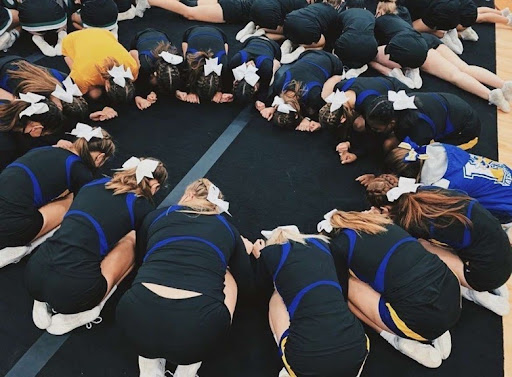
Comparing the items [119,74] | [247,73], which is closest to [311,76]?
[247,73]

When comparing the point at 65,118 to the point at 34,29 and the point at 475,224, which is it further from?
the point at 475,224

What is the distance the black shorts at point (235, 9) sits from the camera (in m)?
4.12

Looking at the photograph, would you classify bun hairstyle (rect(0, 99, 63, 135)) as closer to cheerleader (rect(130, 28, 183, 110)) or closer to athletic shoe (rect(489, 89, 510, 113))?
cheerleader (rect(130, 28, 183, 110))

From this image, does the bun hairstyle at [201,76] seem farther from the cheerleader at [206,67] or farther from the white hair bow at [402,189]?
the white hair bow at [402,189]

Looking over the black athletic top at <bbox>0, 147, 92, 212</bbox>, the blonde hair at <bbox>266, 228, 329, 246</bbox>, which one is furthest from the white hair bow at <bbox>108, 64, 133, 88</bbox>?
the blonde hair at <bbox>266, 228, 329, 246</bbox>

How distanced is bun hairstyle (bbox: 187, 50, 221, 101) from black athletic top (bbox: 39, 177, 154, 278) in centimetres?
125

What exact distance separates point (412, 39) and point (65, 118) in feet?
7.99

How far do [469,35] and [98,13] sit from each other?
331 cm

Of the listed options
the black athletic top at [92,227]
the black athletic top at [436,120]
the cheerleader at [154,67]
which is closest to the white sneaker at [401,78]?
the black athletic top at [436,120]

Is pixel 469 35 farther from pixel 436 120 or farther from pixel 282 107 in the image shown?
pixel 282 107

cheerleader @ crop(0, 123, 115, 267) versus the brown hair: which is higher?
the brown hair

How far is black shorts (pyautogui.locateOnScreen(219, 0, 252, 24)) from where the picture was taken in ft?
13.5

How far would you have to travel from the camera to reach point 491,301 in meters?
2.10

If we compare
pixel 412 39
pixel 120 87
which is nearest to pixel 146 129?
pixel 120 87
